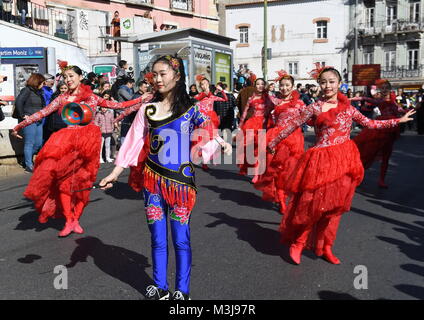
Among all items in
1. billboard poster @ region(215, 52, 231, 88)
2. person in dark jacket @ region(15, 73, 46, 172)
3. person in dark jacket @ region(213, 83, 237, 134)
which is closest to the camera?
person in dark jacket @ region(15, 73, 46, 172)

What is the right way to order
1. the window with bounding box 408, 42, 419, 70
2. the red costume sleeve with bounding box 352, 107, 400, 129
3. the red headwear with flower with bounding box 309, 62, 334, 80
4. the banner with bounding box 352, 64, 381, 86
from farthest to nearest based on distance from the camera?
1. the window with bounding box 408, 42, 419, 70
2. the banner with bounding box 352, 64, 381, 86
3. the red headwear with flower with bounding box 309, 62, 334, 80
4. the red costume sleeve with bounding box 352, 107, 400, 129

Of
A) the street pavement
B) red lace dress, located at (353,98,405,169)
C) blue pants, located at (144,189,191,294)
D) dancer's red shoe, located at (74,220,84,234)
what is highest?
red lace dress, located at (353,98,405,169)

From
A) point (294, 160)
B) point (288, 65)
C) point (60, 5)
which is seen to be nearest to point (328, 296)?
point (294, 160)

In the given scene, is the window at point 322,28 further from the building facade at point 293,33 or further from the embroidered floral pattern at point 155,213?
the embroidered floral pattern at point 155,213

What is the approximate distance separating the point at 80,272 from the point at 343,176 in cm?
282

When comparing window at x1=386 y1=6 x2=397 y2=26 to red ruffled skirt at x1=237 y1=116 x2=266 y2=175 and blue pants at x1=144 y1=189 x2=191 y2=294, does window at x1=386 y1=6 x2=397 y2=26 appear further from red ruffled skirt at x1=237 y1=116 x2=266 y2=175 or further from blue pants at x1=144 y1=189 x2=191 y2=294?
blue pants at x1=144 y1=189 x2=191 y2=294

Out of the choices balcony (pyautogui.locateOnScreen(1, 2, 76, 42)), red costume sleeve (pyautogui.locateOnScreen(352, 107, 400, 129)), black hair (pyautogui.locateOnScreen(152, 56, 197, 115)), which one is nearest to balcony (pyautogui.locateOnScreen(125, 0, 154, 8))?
balcony (pyautogui.locateOnScreen(1, 2, 76, 42))

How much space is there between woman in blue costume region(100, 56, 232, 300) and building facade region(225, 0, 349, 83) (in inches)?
1710

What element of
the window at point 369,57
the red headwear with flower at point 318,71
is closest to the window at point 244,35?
the window at point 369,57

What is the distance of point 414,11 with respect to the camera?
153 ft

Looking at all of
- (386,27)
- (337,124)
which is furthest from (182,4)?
(337,124)

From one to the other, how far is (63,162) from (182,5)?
34.0 metres

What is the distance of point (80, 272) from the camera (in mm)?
4934

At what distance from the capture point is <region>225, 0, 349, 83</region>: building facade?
47.2 meters
